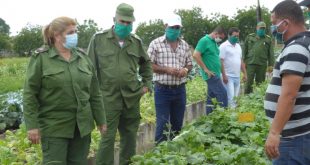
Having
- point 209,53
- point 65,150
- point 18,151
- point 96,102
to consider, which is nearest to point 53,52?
point 96,102

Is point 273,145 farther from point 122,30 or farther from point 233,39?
point 233,39

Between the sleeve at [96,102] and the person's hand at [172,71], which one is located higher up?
the person's hand at [172,71]

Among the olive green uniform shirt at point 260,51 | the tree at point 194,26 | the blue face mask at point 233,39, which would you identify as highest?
the tree at point 194,26

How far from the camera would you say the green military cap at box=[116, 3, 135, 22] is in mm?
4809

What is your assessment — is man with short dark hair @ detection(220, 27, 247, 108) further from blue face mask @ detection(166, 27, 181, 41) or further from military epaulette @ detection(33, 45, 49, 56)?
military epaulette @ detection(33, 45, 49, 56)

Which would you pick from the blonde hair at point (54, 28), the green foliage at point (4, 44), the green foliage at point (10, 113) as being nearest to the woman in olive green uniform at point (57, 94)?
the blonde hair at point (54, 28)

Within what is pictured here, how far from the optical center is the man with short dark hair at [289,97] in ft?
10.1

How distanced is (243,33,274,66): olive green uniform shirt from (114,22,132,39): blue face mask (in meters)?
5.32

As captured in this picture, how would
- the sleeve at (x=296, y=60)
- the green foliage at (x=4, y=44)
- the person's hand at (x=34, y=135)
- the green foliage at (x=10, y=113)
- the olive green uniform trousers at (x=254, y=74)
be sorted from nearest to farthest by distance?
the sleeve at (x=296, y=60)
the person's hand at (x=34, y=135)
the green foliage at (x=10, y=113)
the olive green uniform trousers at (x=254, y=74)
the green foliage at (x=4, y=44)

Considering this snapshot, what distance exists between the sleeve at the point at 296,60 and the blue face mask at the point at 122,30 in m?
2.15

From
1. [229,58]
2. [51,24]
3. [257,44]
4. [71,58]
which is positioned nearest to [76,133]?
[71,58]

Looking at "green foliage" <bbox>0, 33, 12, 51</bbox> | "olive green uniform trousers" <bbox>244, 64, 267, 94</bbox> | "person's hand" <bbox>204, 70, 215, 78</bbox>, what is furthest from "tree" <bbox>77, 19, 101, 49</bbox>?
"person's hand" <bbox>204, 70, 215, 78</bbox>

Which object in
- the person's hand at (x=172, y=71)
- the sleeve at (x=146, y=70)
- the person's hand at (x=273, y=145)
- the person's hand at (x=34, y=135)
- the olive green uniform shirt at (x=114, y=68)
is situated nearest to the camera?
the person's hand at (x=273, y=145)

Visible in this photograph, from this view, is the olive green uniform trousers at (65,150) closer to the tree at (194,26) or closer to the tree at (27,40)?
the tree at (194,26)
